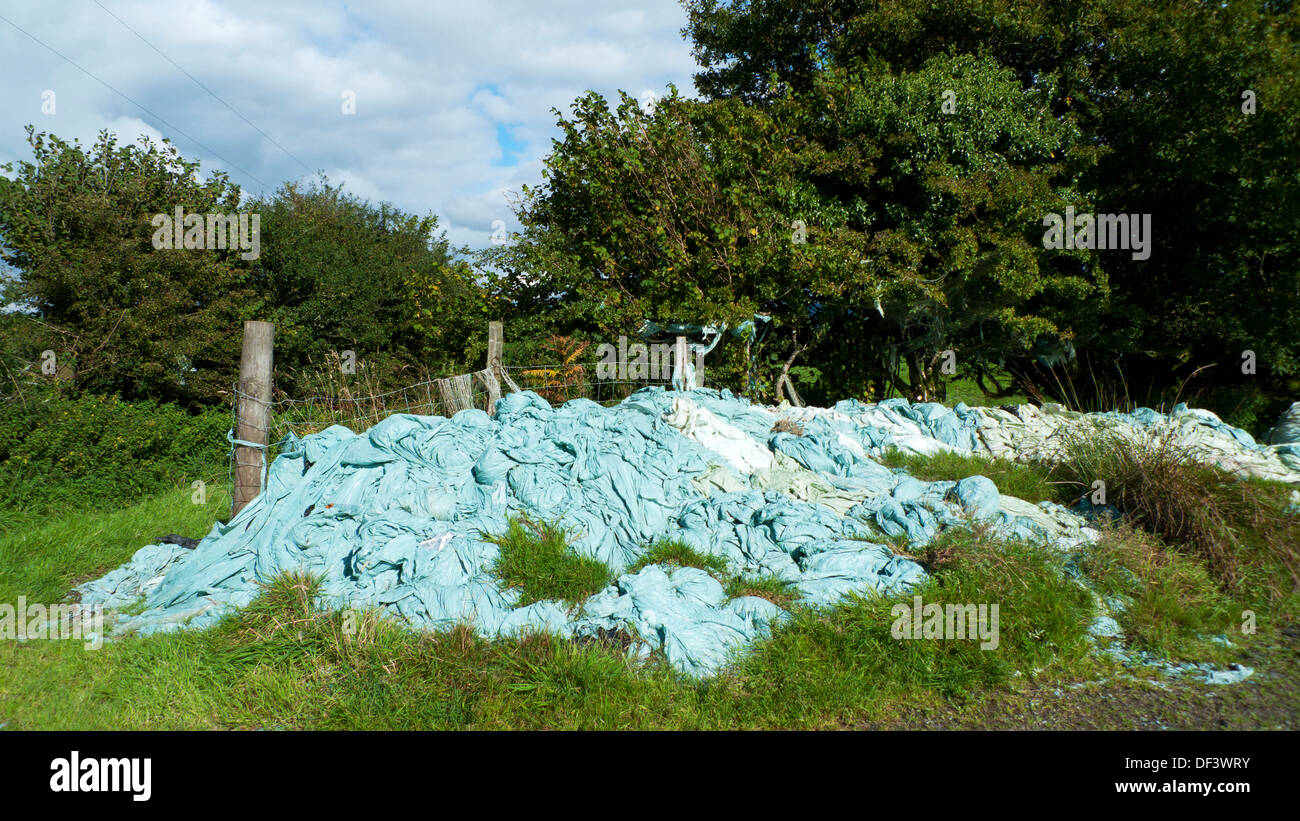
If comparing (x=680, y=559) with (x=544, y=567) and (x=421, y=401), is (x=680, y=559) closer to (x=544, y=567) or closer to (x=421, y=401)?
(x=544, y=567)

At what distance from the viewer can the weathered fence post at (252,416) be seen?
5066mm

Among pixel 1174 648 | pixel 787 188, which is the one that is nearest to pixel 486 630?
pixel 1174 648

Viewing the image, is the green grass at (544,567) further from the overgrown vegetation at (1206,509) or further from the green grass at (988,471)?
the overgrown vegetation at (1206,509)

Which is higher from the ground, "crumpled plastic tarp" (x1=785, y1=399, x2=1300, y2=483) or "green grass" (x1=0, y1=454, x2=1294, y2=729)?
"crumpled plastic tarp" (x1=785, y1=399, x2=1300, y2=483)

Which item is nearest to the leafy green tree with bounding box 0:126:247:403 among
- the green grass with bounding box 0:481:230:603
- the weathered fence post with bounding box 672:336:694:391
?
the green grass with bounding box 0:481:230:603

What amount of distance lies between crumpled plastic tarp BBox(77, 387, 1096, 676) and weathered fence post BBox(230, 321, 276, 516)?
0.18 m

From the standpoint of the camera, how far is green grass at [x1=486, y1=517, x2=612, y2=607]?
417 centimetres

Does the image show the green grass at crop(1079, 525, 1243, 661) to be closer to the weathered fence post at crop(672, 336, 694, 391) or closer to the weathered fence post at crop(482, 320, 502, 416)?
the weathered fence post at crop(672, 336, 694, 391)

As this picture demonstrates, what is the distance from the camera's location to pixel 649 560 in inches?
180

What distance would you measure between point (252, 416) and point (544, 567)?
2.54 metres

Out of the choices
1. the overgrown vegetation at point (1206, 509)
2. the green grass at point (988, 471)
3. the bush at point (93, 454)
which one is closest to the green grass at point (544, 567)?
the green grass at point (988, 471)

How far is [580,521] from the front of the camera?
4723 millimetres

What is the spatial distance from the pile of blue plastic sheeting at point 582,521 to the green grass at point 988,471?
413 millimetres
